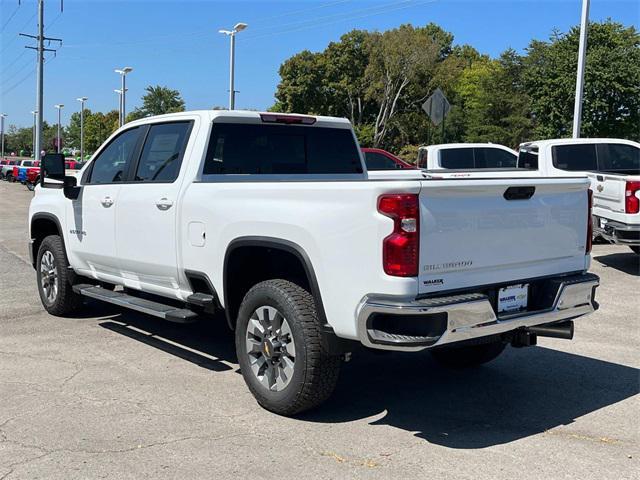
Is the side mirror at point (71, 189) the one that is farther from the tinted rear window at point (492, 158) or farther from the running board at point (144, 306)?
the tinted rear window at point (492, 158)

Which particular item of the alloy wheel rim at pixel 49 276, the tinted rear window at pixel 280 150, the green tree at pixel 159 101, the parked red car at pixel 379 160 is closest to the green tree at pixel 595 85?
the parked red car at pixel 379 160

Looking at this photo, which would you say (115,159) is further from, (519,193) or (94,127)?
(94,127)

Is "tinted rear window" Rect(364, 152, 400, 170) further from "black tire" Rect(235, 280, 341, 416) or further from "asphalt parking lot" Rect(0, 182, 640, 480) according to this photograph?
A: "black tire" Rect(235, 280, 341, 416)

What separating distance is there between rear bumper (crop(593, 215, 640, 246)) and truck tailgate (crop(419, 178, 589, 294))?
5.72 metres

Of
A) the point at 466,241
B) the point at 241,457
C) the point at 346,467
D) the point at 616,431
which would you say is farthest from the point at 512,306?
the point at 241,457

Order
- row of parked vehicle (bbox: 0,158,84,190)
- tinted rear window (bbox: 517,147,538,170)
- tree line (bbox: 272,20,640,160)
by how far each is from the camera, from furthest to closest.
A: tree line (bbox: 272,20,640,160) < row of parked vehicle (bbox: 0,158,84,190) < tinted rear window (bbox: 517,147,538,170)

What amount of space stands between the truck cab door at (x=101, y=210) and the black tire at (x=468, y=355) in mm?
3048

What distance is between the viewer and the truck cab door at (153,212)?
5477 mm

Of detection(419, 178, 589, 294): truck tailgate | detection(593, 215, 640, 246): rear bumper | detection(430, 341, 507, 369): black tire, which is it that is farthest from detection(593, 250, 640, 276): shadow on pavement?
detection(419, 178, 589, 294): truck tailgate

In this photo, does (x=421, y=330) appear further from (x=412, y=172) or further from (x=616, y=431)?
(x=412, y=172)

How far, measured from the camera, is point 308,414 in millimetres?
4590

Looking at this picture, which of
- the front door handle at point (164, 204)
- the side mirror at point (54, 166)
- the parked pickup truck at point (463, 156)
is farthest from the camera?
the parked pickup truck at point (463, 156)

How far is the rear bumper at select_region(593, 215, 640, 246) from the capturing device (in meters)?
9.98

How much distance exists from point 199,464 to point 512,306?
2159 millimetres
